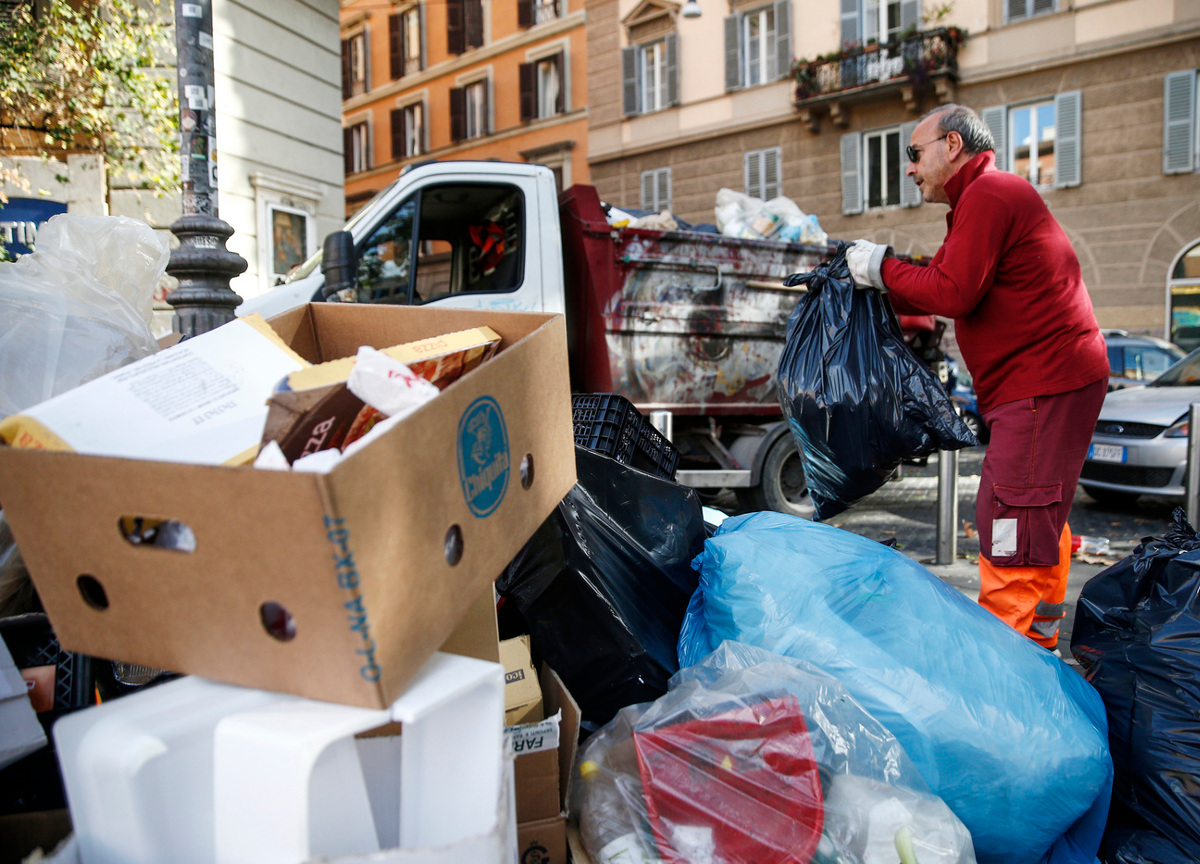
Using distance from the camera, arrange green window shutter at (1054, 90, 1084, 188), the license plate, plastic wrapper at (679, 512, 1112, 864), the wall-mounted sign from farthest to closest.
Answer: green window shutter at (1054, 90, 1084, 188) → the wall-mounted sign → the license plate → plastic wrapper at (679, 512, 1112, 864)

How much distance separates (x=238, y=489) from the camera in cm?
90

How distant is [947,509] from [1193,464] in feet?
4.06

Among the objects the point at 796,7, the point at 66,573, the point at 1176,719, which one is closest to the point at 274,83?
the point at 66,573

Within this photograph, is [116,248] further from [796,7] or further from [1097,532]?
[796,7]

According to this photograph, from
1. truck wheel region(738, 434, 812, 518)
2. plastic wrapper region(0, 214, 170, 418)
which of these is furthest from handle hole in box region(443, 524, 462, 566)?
truck wheel region(738, 434, 812, 518)

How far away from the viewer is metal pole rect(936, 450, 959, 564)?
4.00 metres

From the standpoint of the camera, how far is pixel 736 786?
1.41 metres

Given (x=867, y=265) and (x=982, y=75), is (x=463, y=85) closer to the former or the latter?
(x=982, y=75)

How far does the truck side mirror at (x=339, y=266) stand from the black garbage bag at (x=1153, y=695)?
3501 millimetres

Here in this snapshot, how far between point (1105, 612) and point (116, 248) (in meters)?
2.93

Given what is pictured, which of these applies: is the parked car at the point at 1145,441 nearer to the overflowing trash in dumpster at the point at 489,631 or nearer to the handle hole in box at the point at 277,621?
the overflowing trash in dumpster at the point at 489,631

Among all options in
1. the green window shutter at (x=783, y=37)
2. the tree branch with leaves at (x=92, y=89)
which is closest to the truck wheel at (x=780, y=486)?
the tree branch with leaves at (x=92, y=89)

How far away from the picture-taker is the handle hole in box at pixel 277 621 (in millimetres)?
973

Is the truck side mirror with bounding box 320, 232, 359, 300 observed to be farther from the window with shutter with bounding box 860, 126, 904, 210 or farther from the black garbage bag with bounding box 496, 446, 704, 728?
the window with shutter with bounding box 860, 126, 904, 210
